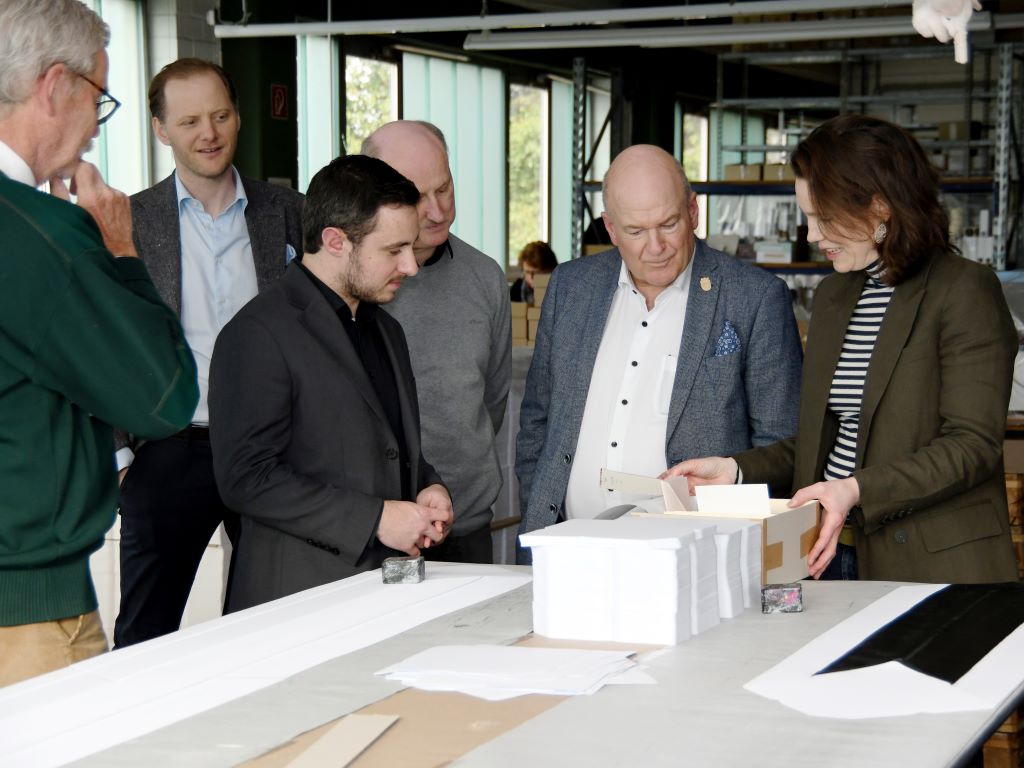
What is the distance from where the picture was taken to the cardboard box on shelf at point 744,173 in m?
8.95

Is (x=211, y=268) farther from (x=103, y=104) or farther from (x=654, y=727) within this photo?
(x=654, y=727)

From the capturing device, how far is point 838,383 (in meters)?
2.58

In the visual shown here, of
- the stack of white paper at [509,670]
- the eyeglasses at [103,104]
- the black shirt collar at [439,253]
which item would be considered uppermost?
the eyeglasses at [103,104]

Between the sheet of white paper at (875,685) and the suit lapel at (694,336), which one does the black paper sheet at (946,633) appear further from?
the suit lapel at (694,336)

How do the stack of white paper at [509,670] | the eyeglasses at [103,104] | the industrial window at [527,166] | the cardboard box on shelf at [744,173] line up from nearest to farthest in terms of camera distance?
the stack of white paper at [509,670]
the eyeglasses at [103,104]
the cardboard box on shelf at [744,173]
the industrial window at [527,166]

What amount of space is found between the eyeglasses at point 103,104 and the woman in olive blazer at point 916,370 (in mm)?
1182

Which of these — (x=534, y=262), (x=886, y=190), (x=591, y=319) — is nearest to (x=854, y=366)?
(x=886, y=190)

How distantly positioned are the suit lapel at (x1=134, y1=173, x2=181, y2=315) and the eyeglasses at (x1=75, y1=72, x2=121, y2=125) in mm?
1238

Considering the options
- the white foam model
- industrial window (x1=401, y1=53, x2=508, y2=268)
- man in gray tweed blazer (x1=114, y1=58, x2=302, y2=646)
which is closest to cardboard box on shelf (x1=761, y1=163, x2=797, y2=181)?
industrial window (x1=401, y1=53, x2=508, y2=268)

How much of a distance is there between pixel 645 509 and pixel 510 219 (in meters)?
9.51

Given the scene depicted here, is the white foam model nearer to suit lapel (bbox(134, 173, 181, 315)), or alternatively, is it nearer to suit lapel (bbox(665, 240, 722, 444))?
suit lapel (bbox(665, 240, 722, 444))

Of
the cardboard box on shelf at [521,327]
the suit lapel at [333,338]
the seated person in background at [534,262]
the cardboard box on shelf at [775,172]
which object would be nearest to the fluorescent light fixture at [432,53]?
the seated person in background at [534,262]

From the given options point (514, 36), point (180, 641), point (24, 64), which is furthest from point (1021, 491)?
point (514, 36)

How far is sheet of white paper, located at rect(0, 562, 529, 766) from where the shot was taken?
1.50 meters
